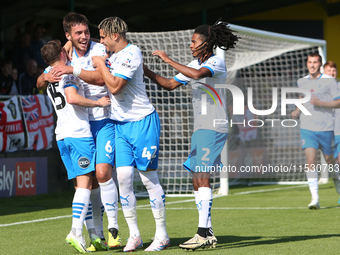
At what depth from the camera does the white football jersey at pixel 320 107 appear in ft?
24.8

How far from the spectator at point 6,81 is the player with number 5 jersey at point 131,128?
6396mm

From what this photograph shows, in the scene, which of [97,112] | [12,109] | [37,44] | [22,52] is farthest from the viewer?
[37,44]

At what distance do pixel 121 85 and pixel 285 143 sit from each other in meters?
9.14

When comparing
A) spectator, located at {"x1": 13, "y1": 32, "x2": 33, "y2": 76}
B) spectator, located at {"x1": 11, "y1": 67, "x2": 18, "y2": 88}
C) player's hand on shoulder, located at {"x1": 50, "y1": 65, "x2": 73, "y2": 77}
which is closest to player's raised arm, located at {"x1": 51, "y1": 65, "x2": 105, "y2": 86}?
player's hand on shoulder, located at {"x1": 50, "y1": 65, "x2": 73, "y2": 77}

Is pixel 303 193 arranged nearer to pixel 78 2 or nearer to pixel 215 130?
pixel 215 130

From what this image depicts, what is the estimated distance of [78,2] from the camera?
15.7 metres

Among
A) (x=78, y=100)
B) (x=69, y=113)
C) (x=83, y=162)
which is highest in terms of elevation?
(x=78, y=100)

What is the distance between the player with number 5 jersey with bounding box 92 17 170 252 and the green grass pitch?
11.6 inches

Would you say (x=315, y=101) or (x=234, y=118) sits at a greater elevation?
(x=315, y=101)

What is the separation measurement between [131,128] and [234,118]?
809 cm

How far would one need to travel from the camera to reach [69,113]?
441 centimetres

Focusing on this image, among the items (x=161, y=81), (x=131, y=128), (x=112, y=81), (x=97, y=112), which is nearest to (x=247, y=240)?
(x=131, y=128)

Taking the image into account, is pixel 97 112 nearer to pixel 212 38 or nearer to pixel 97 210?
pixel 97 210

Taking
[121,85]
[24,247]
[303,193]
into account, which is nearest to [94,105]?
[121,85]
